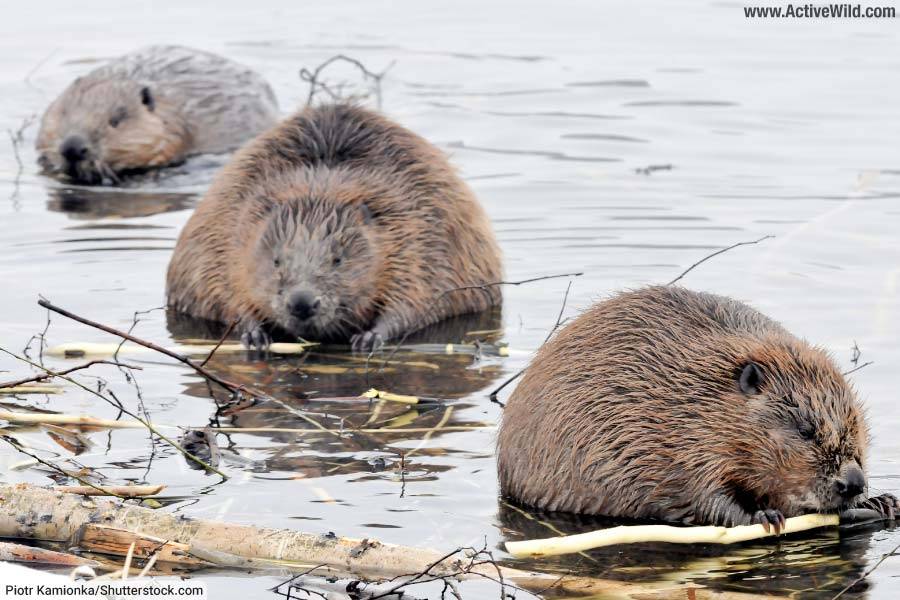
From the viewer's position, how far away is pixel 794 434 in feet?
15.3

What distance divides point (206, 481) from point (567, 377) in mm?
1107

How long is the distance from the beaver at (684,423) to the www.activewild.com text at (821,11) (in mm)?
10153

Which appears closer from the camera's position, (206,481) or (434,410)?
(206,481)

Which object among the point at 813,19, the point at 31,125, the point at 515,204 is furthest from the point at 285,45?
the point at 515,204

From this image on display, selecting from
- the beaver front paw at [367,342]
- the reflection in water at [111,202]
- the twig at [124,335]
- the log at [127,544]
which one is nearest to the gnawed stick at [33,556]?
the log at [127,544]

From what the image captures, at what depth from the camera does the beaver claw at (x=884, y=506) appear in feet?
15.7

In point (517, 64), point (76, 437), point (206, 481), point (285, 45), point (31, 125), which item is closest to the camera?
point (206, 481)

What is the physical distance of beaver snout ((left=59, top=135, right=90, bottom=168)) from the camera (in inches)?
405

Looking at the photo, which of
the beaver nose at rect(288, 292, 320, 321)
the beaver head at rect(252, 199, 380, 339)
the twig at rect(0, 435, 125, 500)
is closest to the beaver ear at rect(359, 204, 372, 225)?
the beaver head at rect(252, 199, 380, 339)

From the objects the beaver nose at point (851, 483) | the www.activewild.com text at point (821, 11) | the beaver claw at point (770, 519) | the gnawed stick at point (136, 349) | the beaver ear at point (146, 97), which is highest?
the www.activewild.com text at point (821, 11)

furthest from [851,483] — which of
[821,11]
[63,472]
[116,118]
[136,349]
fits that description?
[821,11]

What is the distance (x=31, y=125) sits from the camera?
37.9 ft

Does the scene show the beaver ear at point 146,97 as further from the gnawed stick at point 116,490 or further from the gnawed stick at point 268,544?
the gnawed stick at point 268,544

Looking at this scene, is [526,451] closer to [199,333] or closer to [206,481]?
[206,481]
